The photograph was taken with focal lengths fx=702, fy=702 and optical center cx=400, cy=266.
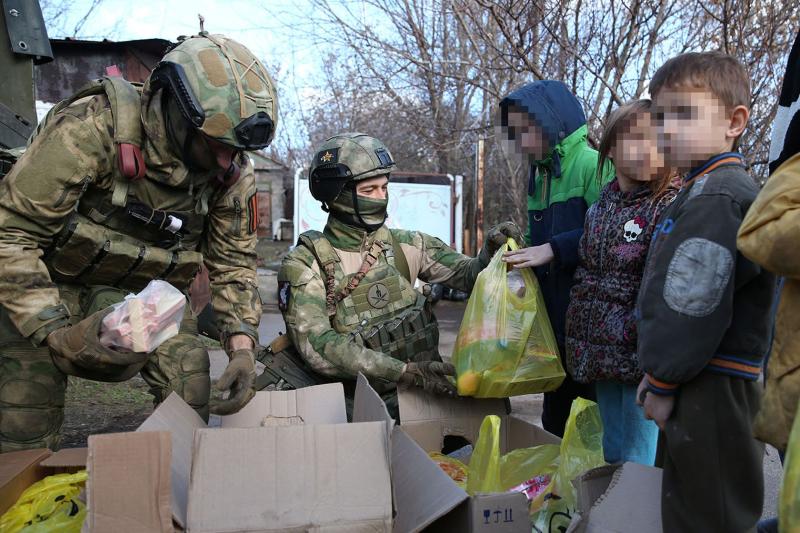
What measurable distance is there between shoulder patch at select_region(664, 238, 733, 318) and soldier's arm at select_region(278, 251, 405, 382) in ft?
4.50

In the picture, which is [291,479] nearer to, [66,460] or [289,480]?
[289,480]

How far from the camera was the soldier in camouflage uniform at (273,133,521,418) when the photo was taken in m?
2.88

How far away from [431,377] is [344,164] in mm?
998

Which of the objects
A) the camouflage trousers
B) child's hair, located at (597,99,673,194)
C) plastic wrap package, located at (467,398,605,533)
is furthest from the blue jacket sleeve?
the camouflage trousers

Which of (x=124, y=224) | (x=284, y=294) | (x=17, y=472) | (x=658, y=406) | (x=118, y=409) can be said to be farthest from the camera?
(x=118, y=409)

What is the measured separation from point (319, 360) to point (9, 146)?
8.70 ft

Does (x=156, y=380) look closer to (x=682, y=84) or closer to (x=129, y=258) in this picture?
(x=129, y=258)

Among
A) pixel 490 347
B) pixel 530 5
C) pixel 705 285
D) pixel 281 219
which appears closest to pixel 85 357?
pixel 490 347

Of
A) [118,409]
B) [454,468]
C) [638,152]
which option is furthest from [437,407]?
[118,409]

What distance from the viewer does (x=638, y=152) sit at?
2170 mm

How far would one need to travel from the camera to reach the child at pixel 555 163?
271 centimetres

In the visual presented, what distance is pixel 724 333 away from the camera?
1.61 metres

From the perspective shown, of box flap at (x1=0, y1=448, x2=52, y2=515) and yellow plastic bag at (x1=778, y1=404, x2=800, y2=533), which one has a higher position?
yellow plastic bag at (x1=778, y1=404, x2=800, y2=533)

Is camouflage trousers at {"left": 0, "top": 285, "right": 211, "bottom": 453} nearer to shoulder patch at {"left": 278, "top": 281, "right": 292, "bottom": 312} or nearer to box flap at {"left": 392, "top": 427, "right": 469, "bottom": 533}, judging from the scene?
shoulder patch at {"left": 278, "top": 281, "right": 292, "bottom": 312}
